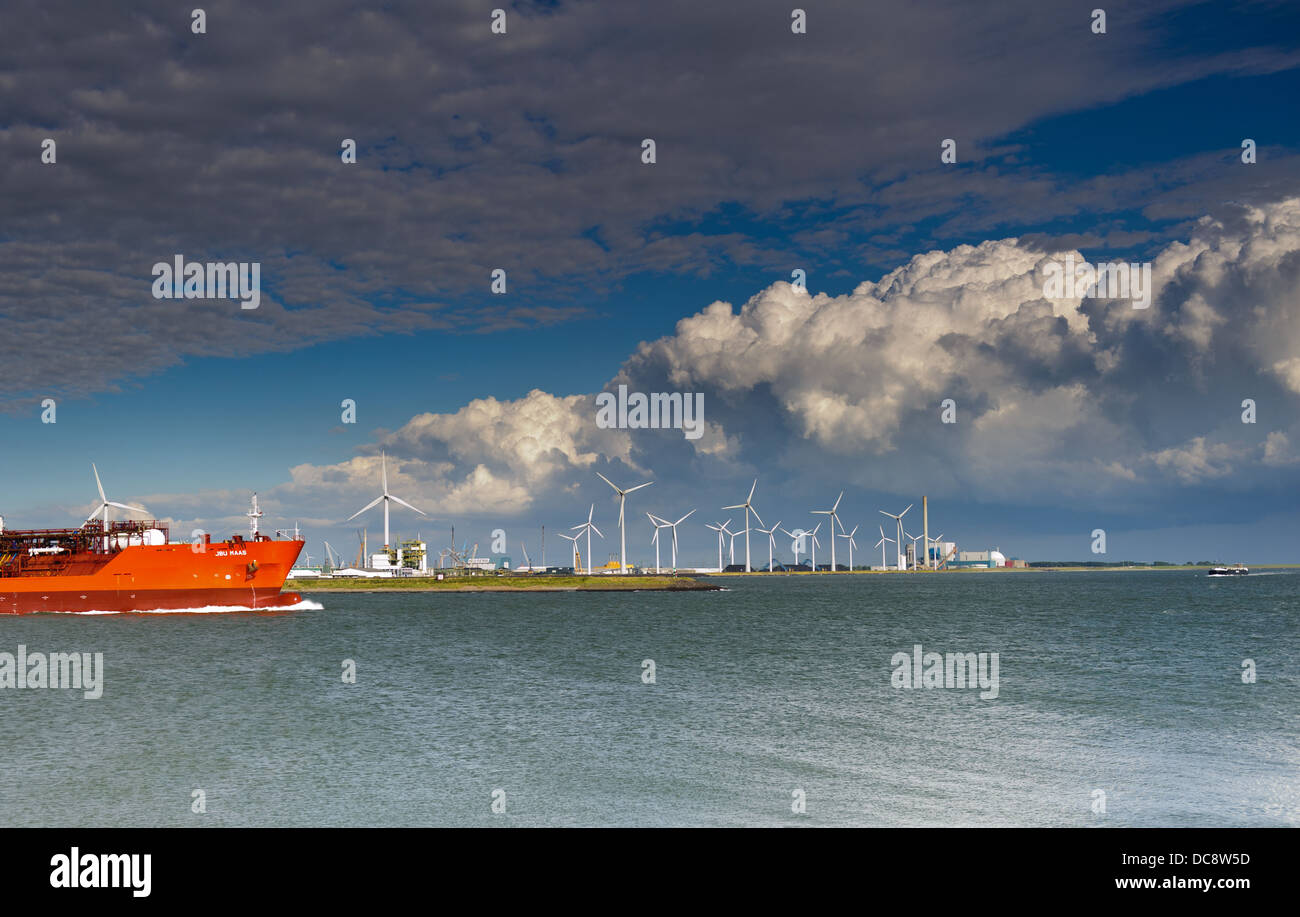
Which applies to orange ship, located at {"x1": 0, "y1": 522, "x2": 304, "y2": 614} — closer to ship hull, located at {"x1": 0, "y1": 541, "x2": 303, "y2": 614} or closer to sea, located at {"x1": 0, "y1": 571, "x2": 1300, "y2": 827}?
ship hull, located at {"x1": 0, "y1": 541, "x2": 303, "y2": 614}

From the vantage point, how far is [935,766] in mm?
36281

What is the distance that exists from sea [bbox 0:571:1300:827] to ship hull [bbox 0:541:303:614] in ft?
84.7

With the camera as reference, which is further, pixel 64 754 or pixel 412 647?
pixel 412 647

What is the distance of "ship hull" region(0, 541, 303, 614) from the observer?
126875 millimetres

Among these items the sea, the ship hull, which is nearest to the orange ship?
the ship hull

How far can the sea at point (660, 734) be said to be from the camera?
30.9 metres

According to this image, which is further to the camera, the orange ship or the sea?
the orange ship

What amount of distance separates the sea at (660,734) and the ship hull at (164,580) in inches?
1016

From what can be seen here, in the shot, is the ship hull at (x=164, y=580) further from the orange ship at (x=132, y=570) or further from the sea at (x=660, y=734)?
the sea at (x=660, y=734)
